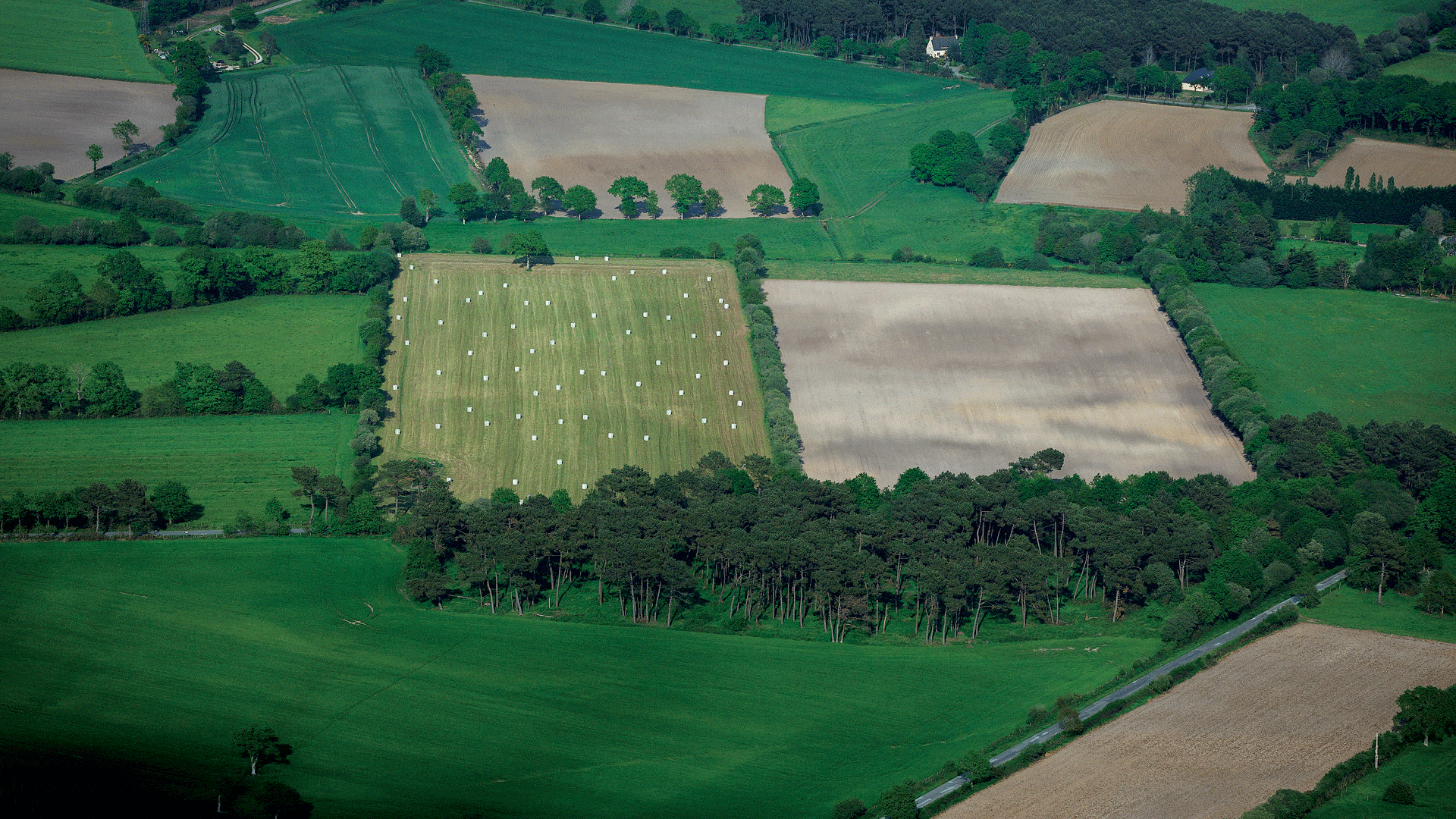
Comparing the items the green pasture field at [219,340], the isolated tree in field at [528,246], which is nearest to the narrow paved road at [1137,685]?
the green pasture field at [219,340]

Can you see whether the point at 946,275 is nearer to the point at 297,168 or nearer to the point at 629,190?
the point at 629,190

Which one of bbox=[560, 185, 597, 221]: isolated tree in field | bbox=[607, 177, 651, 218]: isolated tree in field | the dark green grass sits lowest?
the dark green grass

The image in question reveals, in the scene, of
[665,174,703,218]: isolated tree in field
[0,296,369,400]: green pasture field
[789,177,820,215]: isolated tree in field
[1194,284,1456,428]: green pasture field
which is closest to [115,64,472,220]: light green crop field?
[665,174,703,218]: isolated tree in field

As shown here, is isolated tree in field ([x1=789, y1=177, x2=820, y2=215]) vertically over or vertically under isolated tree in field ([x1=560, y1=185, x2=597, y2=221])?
over

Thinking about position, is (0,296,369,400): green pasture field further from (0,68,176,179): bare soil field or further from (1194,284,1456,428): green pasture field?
(1194,284,1456,428): green pasture field

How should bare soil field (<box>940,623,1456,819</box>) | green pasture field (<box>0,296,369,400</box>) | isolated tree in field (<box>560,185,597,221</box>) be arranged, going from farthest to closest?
1. isolated tree in field (<box>560,185,597,221</box>)
2. green pasture field (<box>0,296,369,400</box>)
3. bare soil field (<box>940,623,1456,819</box>)

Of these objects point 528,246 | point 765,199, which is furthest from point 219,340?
point 765,199

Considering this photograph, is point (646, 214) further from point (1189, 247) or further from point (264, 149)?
point (1189, 247)
